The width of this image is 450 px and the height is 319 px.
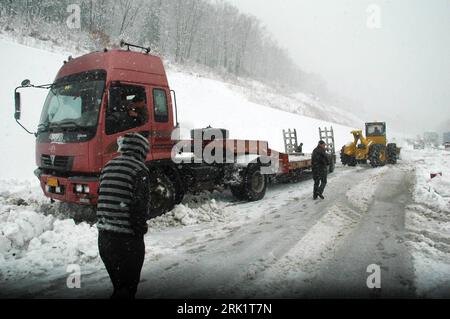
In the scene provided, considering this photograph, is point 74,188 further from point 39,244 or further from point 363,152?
point 363,152

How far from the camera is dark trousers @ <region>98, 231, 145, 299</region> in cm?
301

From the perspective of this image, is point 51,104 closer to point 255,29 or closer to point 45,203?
point 45,203

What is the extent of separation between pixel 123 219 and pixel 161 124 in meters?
4.00

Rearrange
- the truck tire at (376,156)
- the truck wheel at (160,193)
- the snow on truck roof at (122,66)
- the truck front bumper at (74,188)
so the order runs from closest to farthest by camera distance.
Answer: the truck front bumper at (74,188)
the snow on truck roof at (122,66)
the truck wheel at (160,193)
the truck tire at (376,156)

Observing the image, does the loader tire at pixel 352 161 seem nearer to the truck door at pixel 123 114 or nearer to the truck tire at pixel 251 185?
the truck tire at pixel 251 185

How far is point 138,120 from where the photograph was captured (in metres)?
6.34

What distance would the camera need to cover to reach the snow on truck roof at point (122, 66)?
6.12m

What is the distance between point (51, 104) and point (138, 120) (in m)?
1.80

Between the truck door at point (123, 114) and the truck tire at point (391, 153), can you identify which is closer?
the truck door at point (123, 114)

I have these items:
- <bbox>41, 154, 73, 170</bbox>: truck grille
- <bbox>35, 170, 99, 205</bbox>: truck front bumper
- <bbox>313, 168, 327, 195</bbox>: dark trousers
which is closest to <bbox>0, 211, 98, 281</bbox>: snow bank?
<bbox>35, 170, 99, 205</bbox>: truck front bumper

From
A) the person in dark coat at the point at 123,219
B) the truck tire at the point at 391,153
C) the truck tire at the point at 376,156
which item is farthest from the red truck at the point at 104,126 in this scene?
the truck tire at the point at 391,153

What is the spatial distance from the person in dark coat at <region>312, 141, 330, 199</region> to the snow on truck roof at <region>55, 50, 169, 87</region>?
15.9ft

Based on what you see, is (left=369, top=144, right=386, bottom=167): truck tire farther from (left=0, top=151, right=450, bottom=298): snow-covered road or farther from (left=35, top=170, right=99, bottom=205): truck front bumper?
(left=35, top=170, right=99, bottom=205): truck front bumper

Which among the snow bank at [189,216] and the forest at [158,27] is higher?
the forest at [158,27]
